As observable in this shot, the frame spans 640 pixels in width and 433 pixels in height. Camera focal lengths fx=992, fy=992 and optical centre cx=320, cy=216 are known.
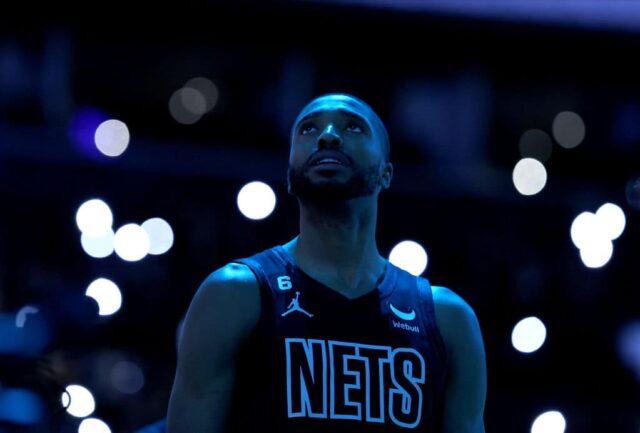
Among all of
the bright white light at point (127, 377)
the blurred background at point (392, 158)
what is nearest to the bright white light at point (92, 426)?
the blurred background at point (392, 158)

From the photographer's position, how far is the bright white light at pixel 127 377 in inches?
273

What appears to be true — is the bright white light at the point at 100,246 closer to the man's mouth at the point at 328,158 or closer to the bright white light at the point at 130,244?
the bright white light at the point at 130,244

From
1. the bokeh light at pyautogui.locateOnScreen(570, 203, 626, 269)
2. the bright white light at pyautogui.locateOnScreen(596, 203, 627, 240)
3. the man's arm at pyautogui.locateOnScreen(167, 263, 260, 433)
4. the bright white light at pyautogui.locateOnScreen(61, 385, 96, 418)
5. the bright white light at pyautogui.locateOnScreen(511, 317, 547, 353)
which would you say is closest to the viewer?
the man's arm at pyautogui.locateOnScreen(167, 263, 260, 433)

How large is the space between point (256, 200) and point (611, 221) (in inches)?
108

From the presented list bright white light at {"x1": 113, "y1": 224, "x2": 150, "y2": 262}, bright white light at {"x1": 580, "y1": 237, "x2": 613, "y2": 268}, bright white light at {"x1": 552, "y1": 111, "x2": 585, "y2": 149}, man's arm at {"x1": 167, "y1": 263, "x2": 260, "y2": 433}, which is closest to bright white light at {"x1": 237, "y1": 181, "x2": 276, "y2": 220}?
bright white light at {"x1": 113, "y1": 224, "x2": 150, "y2": 262}

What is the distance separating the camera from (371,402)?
228 cm

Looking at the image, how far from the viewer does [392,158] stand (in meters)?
9.73

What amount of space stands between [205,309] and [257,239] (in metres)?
5.68

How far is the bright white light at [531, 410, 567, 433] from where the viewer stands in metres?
6.24

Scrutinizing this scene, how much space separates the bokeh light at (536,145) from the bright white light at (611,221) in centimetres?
242

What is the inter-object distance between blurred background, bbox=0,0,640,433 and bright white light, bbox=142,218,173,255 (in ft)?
0.08

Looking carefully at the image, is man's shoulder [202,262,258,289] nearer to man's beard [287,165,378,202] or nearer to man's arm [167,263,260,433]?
man's arm [167,263,260,433]

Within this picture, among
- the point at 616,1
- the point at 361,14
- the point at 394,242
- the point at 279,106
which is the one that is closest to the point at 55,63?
the point at 279,106

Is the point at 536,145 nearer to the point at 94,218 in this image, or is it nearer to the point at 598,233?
the point at 598,233
